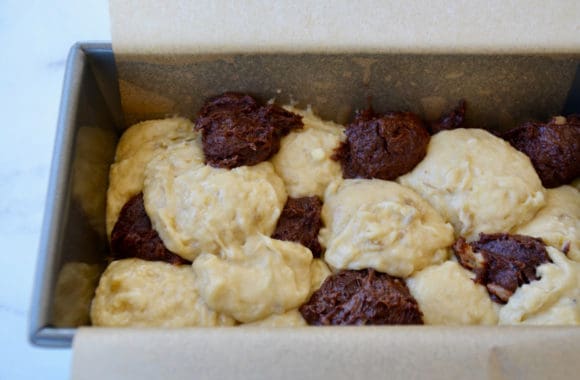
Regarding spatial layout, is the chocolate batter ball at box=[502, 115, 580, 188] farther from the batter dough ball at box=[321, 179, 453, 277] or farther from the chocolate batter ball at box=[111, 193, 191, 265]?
the chocolate batter ball at box=[111, 193, 191, 265]

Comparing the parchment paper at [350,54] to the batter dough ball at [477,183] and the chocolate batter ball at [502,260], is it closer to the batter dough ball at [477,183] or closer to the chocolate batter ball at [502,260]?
the batter dough ball at [477,183]

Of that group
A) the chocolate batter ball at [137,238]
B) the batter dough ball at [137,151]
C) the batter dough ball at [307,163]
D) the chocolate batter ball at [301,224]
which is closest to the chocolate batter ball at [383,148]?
the batter dough ball at [307,163]

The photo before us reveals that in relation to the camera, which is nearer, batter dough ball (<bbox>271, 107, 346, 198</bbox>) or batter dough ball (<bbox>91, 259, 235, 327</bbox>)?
batter dough ball (<bbox>91, 259, 235, 327</bbox>)

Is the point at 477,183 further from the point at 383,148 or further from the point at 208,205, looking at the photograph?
the point at 208,205

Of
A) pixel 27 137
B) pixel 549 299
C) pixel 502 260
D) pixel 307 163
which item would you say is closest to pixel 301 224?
pixel 307 163

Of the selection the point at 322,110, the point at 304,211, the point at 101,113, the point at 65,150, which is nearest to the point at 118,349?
the point at 65,150

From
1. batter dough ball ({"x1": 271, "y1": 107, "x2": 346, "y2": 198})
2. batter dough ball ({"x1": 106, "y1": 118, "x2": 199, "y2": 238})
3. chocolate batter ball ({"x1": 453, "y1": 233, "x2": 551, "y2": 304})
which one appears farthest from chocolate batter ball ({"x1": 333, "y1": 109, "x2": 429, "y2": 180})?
batter dough ball ({"x1": 106, "y1": 118, "x2": 199, "y2": 238})

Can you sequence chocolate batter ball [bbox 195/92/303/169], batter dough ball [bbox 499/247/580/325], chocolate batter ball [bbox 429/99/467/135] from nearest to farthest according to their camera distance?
batter dough ball [bbox 499/247/580/325] < chocolate batter ball [bbox 195/92/303/169] < chocolate batter ball [bbox 429/99/467/135]

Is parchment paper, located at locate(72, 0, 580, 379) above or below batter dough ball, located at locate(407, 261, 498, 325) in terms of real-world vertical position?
above
